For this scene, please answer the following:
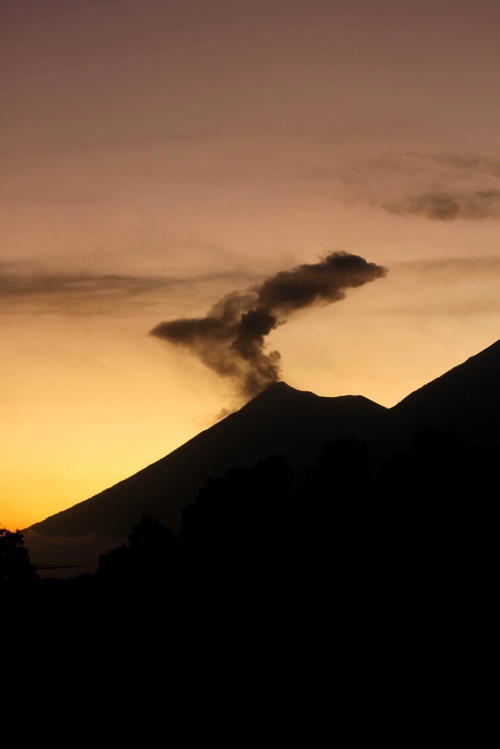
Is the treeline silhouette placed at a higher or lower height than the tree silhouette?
lower

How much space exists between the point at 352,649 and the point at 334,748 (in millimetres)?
9242

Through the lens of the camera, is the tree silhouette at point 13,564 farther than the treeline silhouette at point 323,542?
Yes

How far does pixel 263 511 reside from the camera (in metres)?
82.2

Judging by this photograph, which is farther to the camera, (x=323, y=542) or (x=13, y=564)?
(x=13, y=564)

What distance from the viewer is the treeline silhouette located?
62938 millimetres

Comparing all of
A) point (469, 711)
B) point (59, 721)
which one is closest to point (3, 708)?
point (59, 721)

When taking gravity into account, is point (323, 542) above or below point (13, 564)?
below

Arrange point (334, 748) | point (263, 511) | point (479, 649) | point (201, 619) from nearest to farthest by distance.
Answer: point (334, 748) → point (479, 649) → point (201, 619) → point (263, 511)

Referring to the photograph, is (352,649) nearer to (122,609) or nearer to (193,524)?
(122,609)

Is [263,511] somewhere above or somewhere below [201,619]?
above

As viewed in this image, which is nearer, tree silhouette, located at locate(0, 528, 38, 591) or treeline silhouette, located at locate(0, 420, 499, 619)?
treeline silhouette, located at locate(0, 420, 499, 619)

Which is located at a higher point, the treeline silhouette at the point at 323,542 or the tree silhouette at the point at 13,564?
the tree silhouette at the point at 13,564

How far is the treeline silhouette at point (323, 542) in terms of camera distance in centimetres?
6294

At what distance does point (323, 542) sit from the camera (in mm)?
71250
